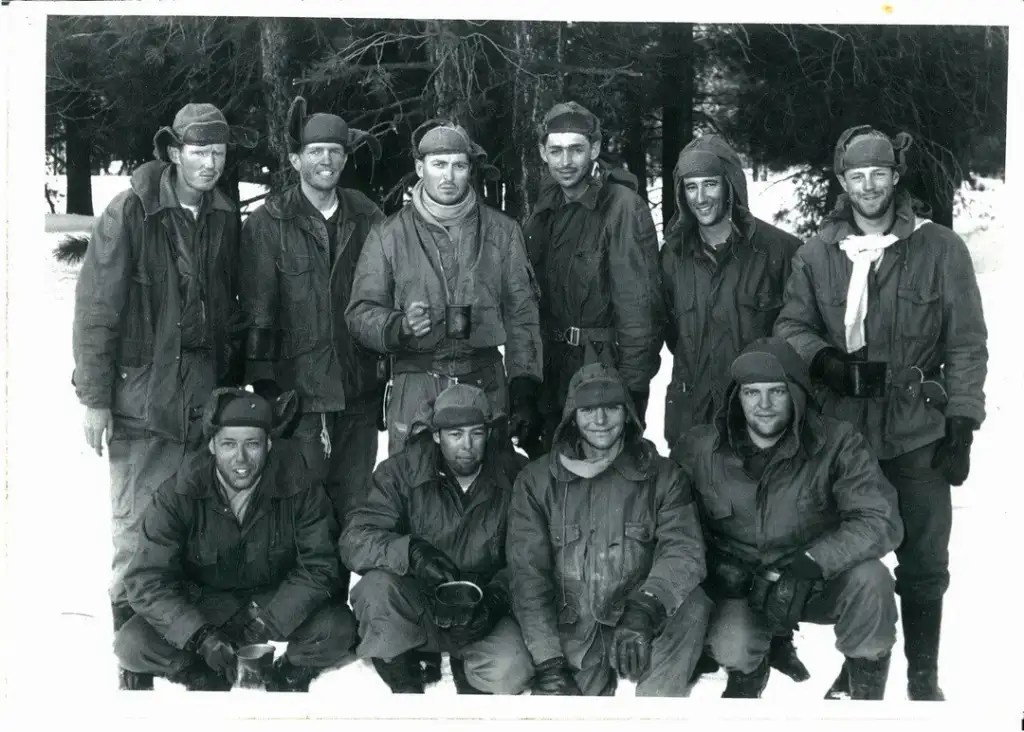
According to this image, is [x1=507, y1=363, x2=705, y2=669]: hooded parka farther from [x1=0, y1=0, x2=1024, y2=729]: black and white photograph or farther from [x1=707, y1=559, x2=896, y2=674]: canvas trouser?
[x1=707, y1=559, x2=896, y2=674]: canvas trouser

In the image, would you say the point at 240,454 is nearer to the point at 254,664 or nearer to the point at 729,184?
the point at 254,664

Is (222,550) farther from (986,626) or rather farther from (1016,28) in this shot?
(1016,28)

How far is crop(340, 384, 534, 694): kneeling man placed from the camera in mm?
4473

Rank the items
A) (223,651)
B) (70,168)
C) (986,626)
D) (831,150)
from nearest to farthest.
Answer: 1. (223,651)
2. (986,626)
3. (70,168)
4. (831,150)

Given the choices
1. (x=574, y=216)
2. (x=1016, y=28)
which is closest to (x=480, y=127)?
(x=574, y=216)

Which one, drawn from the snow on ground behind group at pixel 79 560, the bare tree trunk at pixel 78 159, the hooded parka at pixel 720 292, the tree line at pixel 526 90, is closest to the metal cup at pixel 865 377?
the hooded parka at pixel 720 292

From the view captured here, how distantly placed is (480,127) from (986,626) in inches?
116

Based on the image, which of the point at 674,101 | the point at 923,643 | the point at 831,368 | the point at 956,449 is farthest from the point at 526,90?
the point at 923,643

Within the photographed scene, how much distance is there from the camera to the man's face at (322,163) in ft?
17.0

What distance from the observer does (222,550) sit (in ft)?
15.1

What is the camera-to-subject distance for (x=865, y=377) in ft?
15.8

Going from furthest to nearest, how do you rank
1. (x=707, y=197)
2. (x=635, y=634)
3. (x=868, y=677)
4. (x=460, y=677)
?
(x=707, y=197), (x=460, y=677), (x=868, y=677), (x=635, y=634)

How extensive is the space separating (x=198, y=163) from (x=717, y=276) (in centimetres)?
186

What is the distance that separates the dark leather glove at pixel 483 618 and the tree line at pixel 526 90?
2188 millimetres
